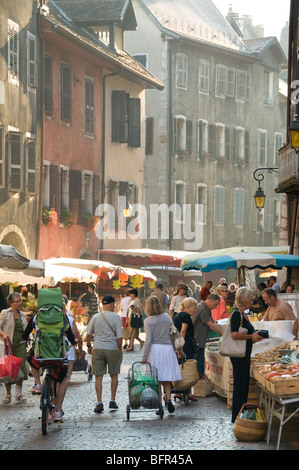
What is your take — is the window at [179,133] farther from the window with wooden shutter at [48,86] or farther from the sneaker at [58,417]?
the sneaker at [58,417]

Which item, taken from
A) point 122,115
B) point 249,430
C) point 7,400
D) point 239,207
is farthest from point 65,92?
point 249,430

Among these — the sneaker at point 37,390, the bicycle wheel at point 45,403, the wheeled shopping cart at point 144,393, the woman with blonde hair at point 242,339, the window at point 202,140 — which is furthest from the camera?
the window at point 202,140

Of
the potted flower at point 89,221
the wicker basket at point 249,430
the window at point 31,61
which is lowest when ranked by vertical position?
the wicker basket at point 249,430

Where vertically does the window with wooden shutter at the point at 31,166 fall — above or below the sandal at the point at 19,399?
above

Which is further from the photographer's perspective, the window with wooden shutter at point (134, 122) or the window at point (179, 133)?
the window at point (179, 133)

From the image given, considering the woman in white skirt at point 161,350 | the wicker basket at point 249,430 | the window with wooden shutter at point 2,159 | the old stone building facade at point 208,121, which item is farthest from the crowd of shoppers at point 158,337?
the old stone building facade at point 208,121

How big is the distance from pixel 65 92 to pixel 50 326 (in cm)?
2387

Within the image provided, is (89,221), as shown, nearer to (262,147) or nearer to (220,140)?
(220,140)

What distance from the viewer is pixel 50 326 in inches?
528

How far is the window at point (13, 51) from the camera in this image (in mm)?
31266

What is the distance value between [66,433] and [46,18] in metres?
23.0

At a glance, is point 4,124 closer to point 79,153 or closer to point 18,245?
point 18,245

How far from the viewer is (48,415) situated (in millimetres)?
13461

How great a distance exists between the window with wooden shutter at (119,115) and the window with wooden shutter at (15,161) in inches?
408
